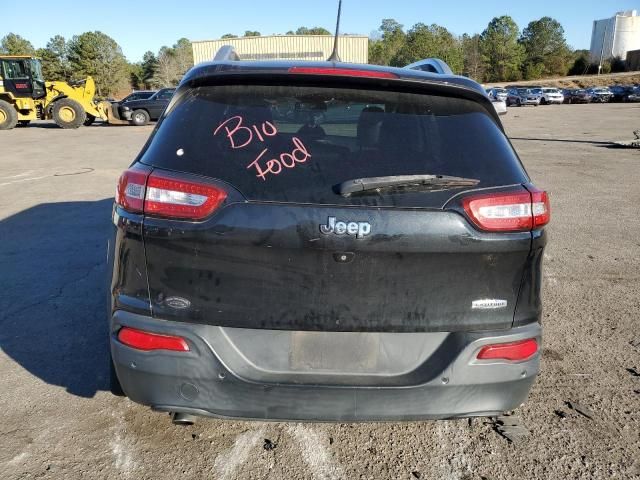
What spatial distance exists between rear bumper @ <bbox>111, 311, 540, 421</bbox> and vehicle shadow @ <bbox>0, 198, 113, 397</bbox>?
1.24 metres

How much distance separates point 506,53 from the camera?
10575 cm

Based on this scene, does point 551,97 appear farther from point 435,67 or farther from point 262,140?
point 262,140

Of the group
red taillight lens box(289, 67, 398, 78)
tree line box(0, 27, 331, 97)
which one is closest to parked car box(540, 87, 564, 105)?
tree line box(0, 27, 331, 97)

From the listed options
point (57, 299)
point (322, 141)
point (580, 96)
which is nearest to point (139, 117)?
point (57, 299)

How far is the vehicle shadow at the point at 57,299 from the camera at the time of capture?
3244 millimetres

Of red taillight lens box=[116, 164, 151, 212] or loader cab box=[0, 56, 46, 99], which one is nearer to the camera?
red taillight lens box=[116, 164, 151, 212]

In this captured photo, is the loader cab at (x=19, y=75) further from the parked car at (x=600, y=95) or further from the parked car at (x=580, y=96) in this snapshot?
the parked car at (x=600, y=95)

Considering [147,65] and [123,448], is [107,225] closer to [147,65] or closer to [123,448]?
[123,448]

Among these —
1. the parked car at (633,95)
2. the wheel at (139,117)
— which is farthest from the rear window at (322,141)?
the parked car at (633,95)

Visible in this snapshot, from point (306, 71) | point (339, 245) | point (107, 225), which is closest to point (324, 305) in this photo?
point (339, 245)

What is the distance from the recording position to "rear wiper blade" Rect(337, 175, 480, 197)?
6.36 feet

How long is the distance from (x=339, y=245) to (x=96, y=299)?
306 cm

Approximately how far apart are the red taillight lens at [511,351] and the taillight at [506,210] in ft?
1.56

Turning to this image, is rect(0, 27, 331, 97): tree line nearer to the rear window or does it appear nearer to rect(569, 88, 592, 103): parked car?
rect(569, 88, 592, 103): parked car
